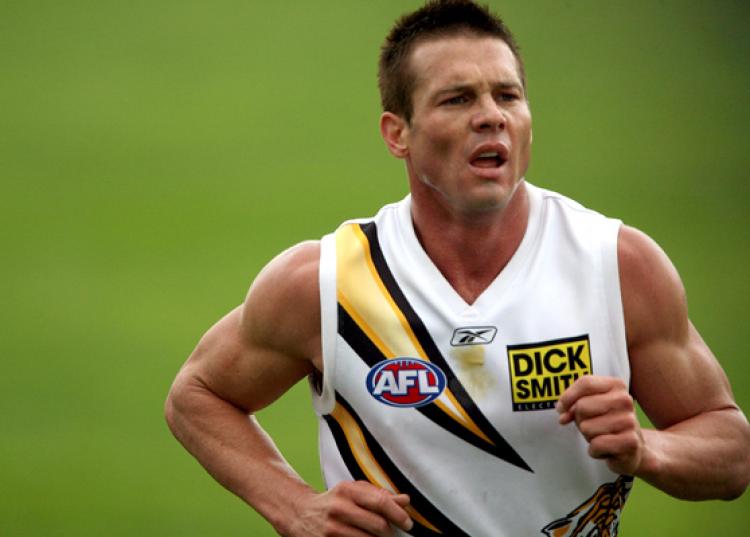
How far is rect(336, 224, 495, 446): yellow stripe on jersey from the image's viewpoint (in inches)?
132

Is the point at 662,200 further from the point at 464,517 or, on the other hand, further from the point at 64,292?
the point at 464,517

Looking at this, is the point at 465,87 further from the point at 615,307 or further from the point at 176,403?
the point at 176,403

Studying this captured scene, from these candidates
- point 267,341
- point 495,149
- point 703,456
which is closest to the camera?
point 703,456

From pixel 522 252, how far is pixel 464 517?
27.1 inches

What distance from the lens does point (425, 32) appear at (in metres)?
3.57

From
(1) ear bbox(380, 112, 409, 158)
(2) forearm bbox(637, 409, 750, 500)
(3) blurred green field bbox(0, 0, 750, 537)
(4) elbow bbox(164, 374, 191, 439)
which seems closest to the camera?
(2) forearm bbox(637, 409, 750, 500)

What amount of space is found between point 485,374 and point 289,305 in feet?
1.78

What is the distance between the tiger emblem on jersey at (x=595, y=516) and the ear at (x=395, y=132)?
1.03m

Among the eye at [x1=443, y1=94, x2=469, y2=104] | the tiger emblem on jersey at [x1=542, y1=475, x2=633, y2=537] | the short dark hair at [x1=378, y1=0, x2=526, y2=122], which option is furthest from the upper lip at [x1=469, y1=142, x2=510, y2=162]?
the tiger emblem on jersey at [x1=542, y1=475, x2=633, y2=537]

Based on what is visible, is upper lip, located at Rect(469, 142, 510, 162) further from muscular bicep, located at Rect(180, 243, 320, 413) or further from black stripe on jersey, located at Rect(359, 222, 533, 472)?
muscular bicep, located at Rect(180, 243, 320, 413)

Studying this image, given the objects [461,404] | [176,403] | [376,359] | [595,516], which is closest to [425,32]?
[376,359]

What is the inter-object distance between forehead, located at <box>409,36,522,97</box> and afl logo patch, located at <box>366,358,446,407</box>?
708 mm

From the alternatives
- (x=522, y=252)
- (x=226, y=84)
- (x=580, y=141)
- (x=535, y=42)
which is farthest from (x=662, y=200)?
(x=522, y=252)

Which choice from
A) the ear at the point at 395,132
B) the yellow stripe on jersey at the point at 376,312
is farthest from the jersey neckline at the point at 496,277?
the ear at the point at 395,132
